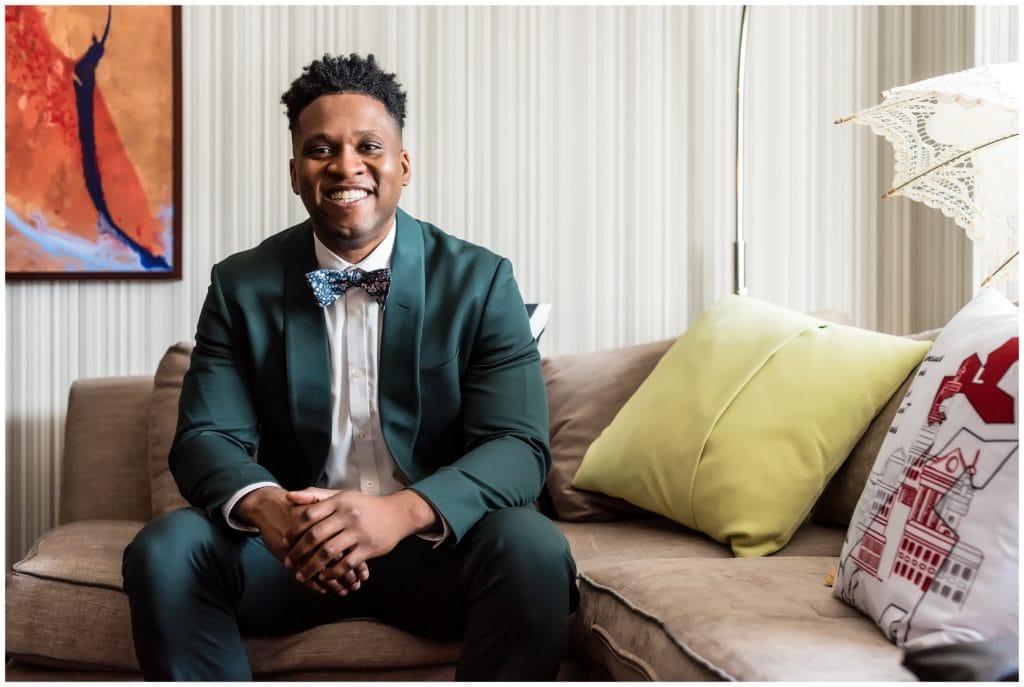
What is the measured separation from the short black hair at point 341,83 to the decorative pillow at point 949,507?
1009mm

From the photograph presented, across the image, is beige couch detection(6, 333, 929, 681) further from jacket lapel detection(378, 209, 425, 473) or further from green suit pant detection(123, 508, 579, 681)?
jacket lapel detection(378, 209, 425, 473)

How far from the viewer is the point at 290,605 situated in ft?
5.19

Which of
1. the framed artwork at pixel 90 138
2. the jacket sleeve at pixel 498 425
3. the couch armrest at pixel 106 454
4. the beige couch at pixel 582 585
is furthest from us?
the framed artwork at pixel 90 138

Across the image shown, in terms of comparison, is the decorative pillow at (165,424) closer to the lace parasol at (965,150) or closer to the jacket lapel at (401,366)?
the jacket lapel at (401,366)

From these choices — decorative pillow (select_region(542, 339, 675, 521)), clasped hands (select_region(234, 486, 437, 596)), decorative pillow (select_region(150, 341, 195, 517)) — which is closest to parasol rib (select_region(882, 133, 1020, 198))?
decorative pillow (select_region(542, 339, 675, 521))

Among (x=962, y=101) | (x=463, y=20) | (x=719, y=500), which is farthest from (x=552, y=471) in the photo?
(x=463, y=20)

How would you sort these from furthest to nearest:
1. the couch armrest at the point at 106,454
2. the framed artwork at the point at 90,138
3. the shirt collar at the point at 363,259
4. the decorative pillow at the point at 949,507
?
the framed artwork at the point at 90,138 → the couch armrest at the point at 106,454 → the shirt collar at the point at 363,259 → the decorative pillow at the point at 949,507

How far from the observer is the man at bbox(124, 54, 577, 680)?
1.45 meters

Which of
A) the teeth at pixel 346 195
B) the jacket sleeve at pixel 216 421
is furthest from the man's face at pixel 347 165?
the jacket sleeve at pixel 216 421

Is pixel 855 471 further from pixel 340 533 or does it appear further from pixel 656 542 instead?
pixel 340 533

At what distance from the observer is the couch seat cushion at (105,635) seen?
1.60 metres

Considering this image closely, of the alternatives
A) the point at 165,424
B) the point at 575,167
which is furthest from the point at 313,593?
the point at 575,167

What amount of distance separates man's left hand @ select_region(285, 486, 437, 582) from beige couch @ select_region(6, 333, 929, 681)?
208 mm

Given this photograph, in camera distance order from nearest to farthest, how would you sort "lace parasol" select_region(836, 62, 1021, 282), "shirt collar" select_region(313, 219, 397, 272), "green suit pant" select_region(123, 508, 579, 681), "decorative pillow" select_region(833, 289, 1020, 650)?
"decorative pillow" select_region(833, 289, 1020, 650) < "green suit pant" select_region(123, 508, 579, 681) < "lace parasol" select_region(836, 62, 1021, 282) < "shirt collar" select_region(313, 219, 397, 272)
